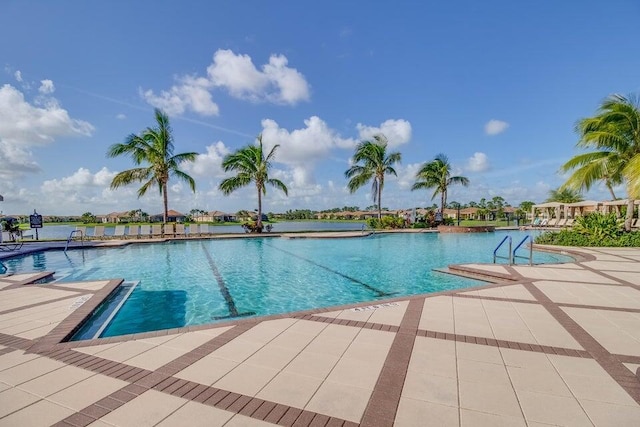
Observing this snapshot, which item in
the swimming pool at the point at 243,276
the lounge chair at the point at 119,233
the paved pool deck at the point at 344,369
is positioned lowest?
the swimming pool at the point at 243,276

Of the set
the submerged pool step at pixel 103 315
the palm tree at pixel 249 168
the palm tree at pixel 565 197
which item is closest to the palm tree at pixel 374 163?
the palm tree at pixel 249 168

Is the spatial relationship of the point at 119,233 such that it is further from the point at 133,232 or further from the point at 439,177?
the point at 439,177

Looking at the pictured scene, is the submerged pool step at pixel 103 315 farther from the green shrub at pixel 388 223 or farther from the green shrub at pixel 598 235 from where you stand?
the green shrub at pixel 388 223

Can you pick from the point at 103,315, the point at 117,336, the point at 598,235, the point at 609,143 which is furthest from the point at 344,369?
the point at 609,143

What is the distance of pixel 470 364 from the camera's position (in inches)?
113

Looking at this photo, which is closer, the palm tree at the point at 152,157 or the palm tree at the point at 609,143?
the palm tree at the point at 609,143

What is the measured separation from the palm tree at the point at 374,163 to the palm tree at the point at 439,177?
4.22 m

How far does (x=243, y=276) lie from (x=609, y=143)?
15.6 metres

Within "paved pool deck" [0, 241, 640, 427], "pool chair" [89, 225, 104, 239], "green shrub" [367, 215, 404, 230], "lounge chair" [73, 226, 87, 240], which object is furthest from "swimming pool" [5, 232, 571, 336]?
"green shrub" [367, 215, 404, 230]

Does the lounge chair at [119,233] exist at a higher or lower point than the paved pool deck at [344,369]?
higher

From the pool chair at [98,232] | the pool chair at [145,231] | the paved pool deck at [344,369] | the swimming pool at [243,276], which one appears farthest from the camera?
the pool chair at [145,231]

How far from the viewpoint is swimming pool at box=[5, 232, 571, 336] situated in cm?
586

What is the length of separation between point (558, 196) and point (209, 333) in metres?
55.6

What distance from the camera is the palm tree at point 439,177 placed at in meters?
27.6
